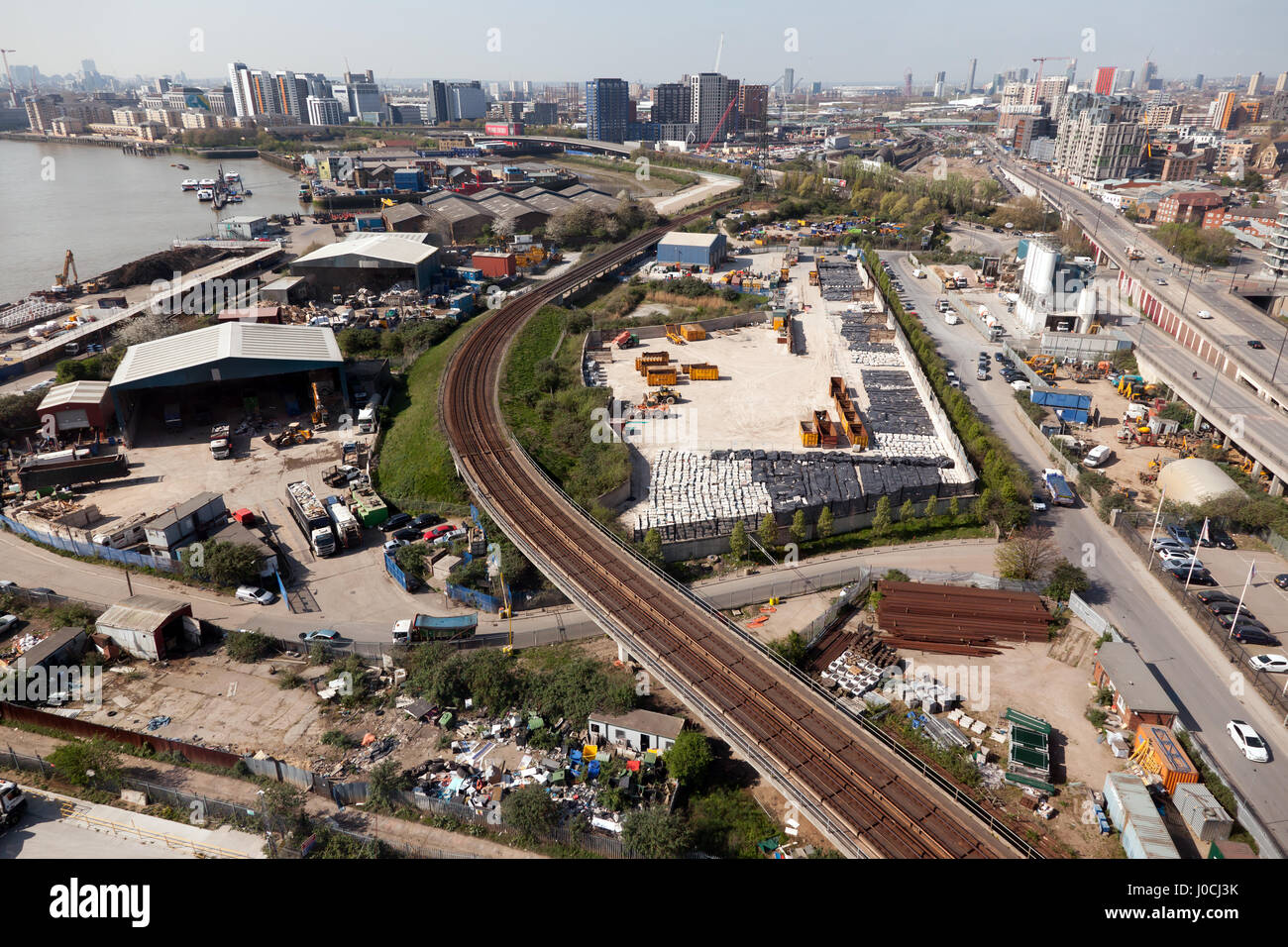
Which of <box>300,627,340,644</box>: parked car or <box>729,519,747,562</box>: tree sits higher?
<box>729,519,747,562</box>: tree

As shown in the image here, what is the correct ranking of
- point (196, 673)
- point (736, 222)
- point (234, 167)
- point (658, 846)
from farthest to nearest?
point (234, 167), point (736, 222), point (196, 673), point (658, 846)

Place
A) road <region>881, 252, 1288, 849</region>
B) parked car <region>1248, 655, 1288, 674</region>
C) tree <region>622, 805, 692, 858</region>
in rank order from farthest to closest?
parked car <region>1248, 655, 1288, 674</region>, road <region>881, 252, 1288, 849</region>, tree <region>622, 805, 692, 858</region>

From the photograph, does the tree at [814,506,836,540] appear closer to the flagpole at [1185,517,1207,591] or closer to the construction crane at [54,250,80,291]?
the flagpole at [1185,517,1207,591]

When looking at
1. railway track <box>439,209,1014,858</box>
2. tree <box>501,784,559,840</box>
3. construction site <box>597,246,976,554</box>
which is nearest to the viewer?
railway track <box>439,209,1014,858</box>

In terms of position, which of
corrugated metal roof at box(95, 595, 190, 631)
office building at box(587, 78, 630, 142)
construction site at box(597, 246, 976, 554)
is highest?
office building at box(587, 78, 630, 142)

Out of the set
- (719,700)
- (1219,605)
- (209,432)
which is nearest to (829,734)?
(719,700)

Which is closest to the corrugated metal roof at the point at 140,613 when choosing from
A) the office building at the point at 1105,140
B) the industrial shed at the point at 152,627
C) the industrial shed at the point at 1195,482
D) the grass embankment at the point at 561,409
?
the industrial shed at the point at 152,627

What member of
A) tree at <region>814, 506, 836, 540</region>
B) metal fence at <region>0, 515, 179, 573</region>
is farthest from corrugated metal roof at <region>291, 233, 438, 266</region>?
tree at <region>814, 506, 836, 540</region>
